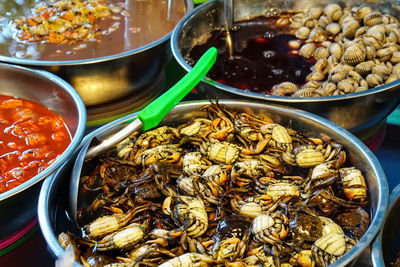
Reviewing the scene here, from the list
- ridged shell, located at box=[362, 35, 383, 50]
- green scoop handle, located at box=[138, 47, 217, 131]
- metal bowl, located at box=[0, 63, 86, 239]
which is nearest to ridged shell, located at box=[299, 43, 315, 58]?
ridged shell, located at box=[362, 35, 383, 50]

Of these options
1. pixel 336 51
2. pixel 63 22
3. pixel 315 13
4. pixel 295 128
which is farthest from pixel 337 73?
pixel 63 22

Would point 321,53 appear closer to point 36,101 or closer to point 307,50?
point 307,50

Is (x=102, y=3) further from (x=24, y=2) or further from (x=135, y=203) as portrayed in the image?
(x=135, y=203)

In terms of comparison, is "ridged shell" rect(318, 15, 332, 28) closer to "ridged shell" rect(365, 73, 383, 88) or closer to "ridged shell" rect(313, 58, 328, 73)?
"ridged shell" rect(313, 58, 328, 73)

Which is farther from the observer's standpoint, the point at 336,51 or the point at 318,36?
the point at 318,36

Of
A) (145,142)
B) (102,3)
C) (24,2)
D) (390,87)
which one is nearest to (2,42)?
(24,2)

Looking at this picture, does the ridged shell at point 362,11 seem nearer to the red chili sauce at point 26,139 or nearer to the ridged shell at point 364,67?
the ridged shell at point 364,67
